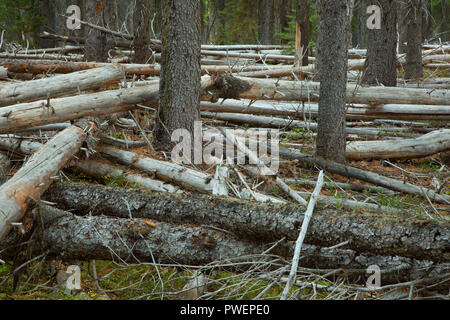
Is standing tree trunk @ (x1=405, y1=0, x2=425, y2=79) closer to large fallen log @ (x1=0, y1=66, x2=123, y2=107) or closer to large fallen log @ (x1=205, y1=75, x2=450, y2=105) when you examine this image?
large fallen log @ (x1=205, y1=75, x2=450, y2=105)

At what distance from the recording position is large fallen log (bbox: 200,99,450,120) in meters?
8.73

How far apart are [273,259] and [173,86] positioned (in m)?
3.45

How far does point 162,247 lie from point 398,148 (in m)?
5.19

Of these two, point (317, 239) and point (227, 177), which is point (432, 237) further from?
point (227, 177)

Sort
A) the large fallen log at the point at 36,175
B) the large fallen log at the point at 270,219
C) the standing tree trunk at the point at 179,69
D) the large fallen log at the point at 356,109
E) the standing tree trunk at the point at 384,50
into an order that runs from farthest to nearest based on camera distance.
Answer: the standing tree trunk at the point at 384,50
the large fallen log at the point at 356,109
the standing tree trunk at the point at 179,69
the large fallen log at the point at 36,175
the large fallen log at the point at 270,219

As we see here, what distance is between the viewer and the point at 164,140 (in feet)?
23.0

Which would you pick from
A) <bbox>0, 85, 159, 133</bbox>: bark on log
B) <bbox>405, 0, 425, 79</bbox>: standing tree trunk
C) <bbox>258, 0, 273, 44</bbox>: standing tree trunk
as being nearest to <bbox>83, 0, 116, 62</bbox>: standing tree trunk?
<bbox>0, 85, 159, 133</bbox>: bark on log

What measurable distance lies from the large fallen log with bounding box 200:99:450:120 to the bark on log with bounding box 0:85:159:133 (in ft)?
5.53

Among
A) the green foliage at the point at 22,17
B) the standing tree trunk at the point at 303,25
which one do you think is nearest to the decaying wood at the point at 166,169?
the standing tree trunk at the point at 303,25

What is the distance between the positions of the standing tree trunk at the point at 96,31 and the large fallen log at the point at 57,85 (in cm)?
Answer: 377

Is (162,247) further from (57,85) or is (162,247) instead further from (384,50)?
(384,50)

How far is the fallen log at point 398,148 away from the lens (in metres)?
7.84

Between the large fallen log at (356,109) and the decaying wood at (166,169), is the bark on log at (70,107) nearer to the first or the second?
the decaying wood at (166,169)

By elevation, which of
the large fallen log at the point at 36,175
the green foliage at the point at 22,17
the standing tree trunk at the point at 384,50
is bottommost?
the large fallen log at the point at 36,175
